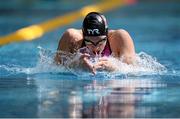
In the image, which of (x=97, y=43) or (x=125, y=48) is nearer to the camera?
(x=97, y=43)

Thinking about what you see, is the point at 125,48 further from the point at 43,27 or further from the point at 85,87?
the point at 43,27

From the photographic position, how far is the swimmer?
664 cm

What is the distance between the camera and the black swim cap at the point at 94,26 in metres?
6.63

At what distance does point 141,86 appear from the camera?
630 cm

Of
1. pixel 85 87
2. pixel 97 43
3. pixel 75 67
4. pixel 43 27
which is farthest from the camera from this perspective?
pixel 43 27

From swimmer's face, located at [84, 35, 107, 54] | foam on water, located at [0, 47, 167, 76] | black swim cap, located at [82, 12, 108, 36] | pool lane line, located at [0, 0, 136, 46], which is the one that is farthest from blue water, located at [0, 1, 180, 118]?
pool lane line, located at [0, 0, 136, 46]

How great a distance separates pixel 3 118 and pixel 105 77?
7.38 feet

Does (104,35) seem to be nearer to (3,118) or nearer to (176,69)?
(176,69)

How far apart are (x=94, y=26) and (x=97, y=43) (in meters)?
0.17

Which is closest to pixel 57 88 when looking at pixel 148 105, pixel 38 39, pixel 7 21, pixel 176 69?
pixel 148 105

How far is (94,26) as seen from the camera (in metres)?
6.64

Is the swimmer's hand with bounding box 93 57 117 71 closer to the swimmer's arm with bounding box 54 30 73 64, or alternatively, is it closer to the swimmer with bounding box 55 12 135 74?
the swimmer with bounding box 55 12 135 74

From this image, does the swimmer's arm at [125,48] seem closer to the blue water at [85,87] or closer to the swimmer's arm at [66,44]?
the blue water at [85,87]

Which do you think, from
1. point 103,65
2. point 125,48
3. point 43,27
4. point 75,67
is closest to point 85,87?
point 103,65
